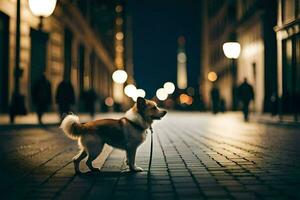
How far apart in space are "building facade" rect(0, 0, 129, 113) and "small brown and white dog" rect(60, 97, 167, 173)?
11.2 metres

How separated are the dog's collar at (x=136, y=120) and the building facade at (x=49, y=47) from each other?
11.2 metres

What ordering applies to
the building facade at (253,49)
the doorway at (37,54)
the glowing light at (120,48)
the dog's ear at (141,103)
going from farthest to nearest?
the glowing light at (120,48) → the building facade at (253,49) → the doorway at (37,54) → the dog's ear at (141,103)

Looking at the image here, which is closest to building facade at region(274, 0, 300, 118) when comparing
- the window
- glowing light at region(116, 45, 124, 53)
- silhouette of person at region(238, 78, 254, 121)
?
the window

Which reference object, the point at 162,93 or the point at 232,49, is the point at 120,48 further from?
the point at 232,49

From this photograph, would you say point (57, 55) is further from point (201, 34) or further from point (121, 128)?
point (201, 34)

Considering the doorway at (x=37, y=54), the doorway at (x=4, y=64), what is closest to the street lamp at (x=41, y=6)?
the doorway at (x=4, y=64)

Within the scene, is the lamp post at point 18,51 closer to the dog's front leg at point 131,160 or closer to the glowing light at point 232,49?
the glowing light at point 232,49

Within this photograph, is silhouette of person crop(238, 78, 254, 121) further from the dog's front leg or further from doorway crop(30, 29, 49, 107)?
the dog's front leg

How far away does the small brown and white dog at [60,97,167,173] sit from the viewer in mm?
6199

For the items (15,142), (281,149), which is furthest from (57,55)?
(281,149)

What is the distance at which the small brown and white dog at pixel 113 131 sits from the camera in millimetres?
6199

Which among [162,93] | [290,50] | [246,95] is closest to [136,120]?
[246,95]

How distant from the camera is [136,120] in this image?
649 cm

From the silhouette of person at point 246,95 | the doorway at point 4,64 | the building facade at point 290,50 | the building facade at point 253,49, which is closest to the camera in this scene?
the doorway at point 4,64
